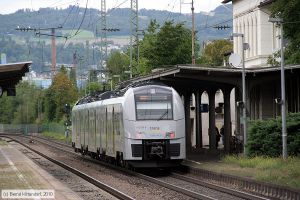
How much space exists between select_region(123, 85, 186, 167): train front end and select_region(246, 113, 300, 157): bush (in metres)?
3.55

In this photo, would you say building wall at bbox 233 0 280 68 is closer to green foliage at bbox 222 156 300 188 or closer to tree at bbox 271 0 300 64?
tree at bbox 271 0 300 64

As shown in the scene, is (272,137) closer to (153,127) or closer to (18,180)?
(153,127)

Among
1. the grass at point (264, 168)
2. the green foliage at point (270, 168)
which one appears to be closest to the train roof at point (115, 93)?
the grass at point (264, 168)

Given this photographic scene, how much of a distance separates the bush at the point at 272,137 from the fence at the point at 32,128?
67.8 m

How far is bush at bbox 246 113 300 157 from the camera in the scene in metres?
28.5

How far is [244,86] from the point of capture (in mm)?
31266

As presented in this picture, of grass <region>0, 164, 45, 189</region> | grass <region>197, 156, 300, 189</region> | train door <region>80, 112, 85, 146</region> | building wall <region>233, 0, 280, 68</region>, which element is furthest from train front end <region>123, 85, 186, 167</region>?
building wall <region>233, 0, 280, 68</region>

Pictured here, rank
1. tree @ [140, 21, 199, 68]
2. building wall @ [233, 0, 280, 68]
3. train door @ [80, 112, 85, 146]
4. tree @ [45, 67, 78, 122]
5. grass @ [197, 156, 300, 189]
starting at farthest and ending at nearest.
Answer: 1. tree @ [45, 67, 78, 122]
2. tree @ [140, 21, 199, 68]
3. building wall @ [233, 0, 280, 68]
4. train door @ [80, 112, 85, 146]
5. grass @ [197, 156, 300, 189]

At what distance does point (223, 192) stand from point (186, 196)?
1.36 metres

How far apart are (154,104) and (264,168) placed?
516cm

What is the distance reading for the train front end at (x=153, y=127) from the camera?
26953mm

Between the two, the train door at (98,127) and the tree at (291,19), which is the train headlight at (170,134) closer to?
the train door at (98,127)

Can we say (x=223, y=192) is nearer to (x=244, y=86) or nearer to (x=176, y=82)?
(x=244, y=86)

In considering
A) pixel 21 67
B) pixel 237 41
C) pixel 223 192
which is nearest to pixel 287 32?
pixel 21 67
